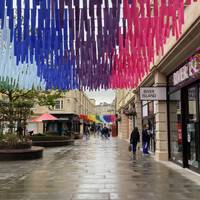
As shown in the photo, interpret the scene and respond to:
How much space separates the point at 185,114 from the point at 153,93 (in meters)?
3.11

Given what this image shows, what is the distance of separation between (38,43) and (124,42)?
257 centimetres

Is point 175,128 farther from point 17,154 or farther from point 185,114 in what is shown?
point 17,154

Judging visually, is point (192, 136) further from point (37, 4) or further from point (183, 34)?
point (37, 4)

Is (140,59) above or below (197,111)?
above

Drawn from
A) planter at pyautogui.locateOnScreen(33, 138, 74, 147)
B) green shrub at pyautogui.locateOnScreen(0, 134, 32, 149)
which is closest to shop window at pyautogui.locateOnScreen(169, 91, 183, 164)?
green shrub at pyautogui.locateOnScreen(0, 134, 32, 149)

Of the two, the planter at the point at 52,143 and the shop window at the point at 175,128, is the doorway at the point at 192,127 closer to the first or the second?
the shop window at the point at 175,128

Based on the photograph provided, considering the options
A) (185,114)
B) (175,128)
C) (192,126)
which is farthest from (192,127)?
(175,128)

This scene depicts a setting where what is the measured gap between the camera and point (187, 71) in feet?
48.6

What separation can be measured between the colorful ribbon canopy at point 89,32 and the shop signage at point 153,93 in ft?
5.18

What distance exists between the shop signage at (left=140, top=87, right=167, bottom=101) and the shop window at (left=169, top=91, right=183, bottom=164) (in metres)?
0.47

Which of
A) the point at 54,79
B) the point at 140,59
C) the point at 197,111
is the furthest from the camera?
the point at 54,79

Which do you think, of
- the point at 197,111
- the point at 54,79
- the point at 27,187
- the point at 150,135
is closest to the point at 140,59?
the point at 197,111

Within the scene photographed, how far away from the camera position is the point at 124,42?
1259 cm

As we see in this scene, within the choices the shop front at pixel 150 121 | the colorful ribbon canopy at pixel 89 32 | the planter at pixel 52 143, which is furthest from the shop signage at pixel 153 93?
the planter at pixel 52 143
